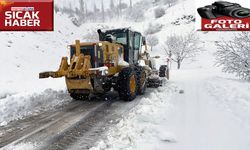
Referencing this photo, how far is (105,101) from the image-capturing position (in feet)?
29.3

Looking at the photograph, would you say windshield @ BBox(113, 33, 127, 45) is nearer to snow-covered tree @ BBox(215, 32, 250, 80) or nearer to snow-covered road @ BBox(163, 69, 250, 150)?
snow-covered road @ BBox(163, 69, 250, 150)

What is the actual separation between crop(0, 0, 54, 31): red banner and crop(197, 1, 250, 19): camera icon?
10.2 metres

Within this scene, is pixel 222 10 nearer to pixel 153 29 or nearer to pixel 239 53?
pixel 239 53

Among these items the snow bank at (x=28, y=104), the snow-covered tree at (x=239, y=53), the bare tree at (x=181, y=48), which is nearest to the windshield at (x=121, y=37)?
the snow bank at (x=28, y=104)

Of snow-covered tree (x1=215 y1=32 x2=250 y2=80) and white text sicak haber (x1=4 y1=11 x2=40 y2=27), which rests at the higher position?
white text sicak haber (x1=4 y1=11 x2=40 y2=27)

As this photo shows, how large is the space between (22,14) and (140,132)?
13855 mm

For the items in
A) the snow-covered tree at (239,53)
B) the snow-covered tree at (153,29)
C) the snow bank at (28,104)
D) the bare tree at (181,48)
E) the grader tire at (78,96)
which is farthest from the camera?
Result: the snow-covered tree at (153,29)

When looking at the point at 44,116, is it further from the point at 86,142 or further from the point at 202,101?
the point at 202,101

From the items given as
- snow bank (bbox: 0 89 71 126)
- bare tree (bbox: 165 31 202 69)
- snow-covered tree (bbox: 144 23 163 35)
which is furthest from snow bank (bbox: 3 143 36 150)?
snow-covered tree (bbox: 144 23 163 35)

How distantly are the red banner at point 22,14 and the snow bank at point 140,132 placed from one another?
1217 cm

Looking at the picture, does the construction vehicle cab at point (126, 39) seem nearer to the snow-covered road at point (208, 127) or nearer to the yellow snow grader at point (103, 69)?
the yellow snow grader at point (103, 69)

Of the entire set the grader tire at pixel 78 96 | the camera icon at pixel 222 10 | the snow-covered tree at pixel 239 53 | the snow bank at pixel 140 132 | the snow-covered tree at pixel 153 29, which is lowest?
the snow bank at pixel 140 132

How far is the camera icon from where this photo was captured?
39.4 ft

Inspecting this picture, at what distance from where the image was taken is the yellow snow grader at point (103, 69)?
8.02 m
